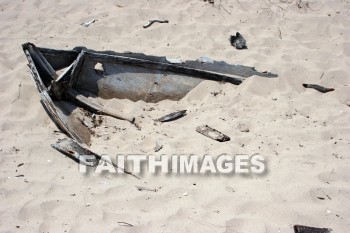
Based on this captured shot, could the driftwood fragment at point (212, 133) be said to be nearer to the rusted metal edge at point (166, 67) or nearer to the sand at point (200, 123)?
the sand at point (200, 123)

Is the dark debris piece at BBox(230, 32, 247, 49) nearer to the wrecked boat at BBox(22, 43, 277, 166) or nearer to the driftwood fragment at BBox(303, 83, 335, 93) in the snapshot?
the wrecked boat at BBox(22, 43, 277, 166)

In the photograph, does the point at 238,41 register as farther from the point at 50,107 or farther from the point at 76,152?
the point at 76,152

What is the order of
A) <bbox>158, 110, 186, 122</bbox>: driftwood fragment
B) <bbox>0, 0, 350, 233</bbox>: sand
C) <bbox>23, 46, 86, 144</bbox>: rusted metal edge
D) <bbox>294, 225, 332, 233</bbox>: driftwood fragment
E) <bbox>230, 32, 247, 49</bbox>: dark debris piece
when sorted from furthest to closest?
1. <bbox>230, 32, 247, 49</bbox>: dark debris piece
2. <bbox>158, 110, 186, 122</bbox>: driftwood fragment
3. <bbox>23, 46, 86, 144</bbox>: rusted metal edge
4. <bbox>0, 0, 350, 233</bbox>: sand
5. <bbox>294, 225, 332, 233</bbox>: driftwood fragment

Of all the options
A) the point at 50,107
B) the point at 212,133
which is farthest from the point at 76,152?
the point at 212,133

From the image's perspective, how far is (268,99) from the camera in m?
4.41

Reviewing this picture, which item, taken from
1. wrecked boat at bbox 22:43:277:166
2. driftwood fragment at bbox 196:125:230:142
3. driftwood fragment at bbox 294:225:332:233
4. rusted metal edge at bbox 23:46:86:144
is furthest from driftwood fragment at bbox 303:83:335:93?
rusted metal edge at bbox 23:46:86:144

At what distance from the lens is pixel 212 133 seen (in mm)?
3824

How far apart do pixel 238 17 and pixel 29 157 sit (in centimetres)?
412

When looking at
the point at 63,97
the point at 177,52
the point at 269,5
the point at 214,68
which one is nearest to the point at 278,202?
the point at 214,68

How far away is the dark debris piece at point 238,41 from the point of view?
5551 mm

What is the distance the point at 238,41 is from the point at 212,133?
7.28 feet

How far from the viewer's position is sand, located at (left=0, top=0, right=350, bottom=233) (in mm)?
2908

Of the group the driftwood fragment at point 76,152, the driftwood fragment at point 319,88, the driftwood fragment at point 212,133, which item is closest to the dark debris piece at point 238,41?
the driftwood fragment at point 319,88

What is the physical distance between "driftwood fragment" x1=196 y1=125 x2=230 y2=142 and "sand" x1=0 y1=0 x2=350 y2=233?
58mm
